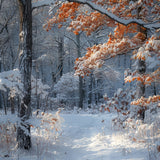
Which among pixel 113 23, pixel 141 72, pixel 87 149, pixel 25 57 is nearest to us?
pixel 25 57

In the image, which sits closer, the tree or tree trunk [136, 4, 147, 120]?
the tree

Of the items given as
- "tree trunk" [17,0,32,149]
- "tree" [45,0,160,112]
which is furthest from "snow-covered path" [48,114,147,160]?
"tree" [45,0,160,112]

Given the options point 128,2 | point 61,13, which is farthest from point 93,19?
point 128,2

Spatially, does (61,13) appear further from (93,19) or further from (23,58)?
(23,58)

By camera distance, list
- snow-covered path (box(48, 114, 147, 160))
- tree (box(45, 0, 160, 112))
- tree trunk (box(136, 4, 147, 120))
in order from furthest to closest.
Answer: tree trunk (box(136, 4, 147, 120)), tree (box(45, 0, 160, 112)), snow-covered path (box(48, 114, 147, 160))

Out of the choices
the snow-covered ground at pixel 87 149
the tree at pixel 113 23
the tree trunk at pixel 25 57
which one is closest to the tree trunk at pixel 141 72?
the tree at pixel 113 23

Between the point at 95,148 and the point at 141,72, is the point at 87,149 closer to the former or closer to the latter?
the point at 95,148

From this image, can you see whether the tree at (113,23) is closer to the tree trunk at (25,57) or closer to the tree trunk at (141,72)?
the tree trunk at (141,72)

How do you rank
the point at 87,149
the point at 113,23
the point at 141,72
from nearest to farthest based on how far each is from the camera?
the point at 87,149
the point at 141,72
the point at 113,23

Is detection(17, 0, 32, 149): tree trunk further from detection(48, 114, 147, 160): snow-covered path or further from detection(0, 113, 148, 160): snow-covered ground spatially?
detection(48, 114, 147, 160): snow-covered path

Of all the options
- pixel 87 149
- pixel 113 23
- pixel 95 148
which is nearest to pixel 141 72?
pixel 113 23

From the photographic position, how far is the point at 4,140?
13.4 feet

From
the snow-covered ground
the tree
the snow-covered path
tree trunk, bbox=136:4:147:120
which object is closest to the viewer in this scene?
the snow-covered ground

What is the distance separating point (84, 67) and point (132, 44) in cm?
156
